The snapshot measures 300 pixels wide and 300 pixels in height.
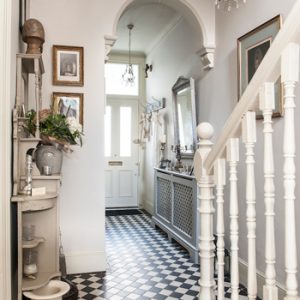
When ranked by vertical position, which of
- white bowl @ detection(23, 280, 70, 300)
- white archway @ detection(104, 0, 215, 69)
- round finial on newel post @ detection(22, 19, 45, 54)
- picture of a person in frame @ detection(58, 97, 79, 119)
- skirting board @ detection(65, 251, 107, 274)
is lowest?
skirting board @ detection(65, 251, 107, 274)

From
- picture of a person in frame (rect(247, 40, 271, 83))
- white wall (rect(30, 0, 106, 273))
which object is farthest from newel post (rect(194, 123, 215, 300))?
white wall (rect(30, 0, 106, 273))

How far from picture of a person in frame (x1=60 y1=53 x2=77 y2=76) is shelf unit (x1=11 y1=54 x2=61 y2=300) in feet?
1.72

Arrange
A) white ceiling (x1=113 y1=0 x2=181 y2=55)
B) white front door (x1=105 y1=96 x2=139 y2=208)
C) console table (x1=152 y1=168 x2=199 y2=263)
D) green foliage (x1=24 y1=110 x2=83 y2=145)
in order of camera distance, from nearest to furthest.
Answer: green foliage (x1=24 y1=110 x2=83 y2=145)
console table (x1=152 y1=168 x2=199 y2=263)
white ceiling (x1=113 y1=0 x2=181 y2=55)
white front door (x1=105 y1=96 x2=139 y2=208)

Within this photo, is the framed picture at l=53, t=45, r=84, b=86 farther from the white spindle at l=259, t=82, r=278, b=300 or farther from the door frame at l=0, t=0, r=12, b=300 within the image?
the white spindle at l=259, t=82, r=278, b=300

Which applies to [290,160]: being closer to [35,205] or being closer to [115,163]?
[35,205]

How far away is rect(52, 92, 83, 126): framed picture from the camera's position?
3.30 meters

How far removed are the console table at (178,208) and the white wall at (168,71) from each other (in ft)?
1.37

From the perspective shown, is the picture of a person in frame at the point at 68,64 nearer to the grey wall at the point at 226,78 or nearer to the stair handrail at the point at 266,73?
the grey wall at the point at 226,78

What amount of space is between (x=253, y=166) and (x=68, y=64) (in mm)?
2598

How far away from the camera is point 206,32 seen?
3646 mm

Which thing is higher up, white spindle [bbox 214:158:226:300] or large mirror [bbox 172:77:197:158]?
large mirror [bbox 172:77:197:158]

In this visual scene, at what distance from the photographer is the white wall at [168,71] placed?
14.7 ft

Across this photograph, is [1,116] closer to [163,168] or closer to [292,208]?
[292,208]

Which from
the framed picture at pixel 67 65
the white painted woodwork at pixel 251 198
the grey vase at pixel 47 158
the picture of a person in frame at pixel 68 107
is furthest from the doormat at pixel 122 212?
the white painted woodwork at pixel 251 198
